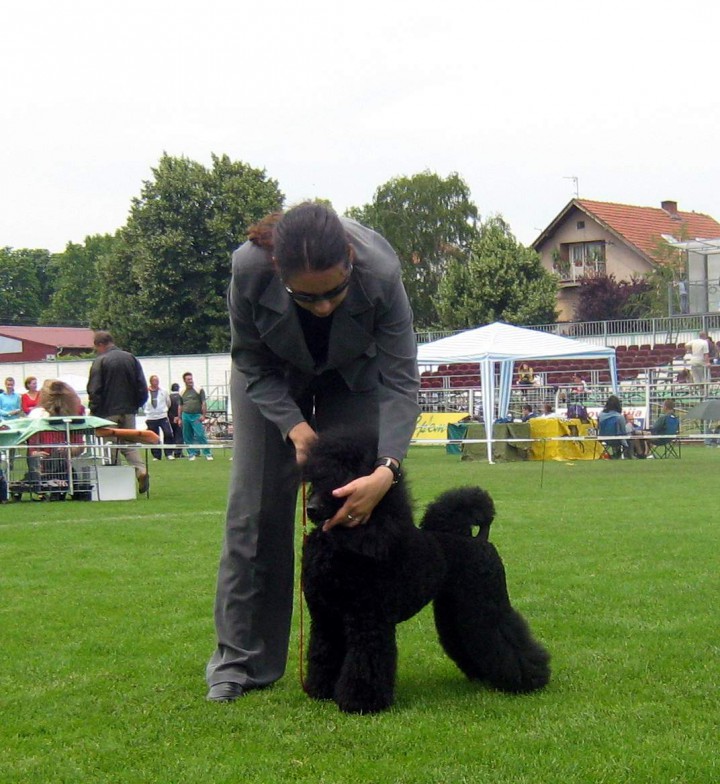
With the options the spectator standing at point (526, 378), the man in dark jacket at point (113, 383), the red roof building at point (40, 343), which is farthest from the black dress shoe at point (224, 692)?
the red roof building at point (40, 343)

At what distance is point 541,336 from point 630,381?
8.98 meters

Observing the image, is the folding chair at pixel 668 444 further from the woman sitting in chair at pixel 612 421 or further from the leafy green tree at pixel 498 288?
the leafy green tree at pixel 498 288

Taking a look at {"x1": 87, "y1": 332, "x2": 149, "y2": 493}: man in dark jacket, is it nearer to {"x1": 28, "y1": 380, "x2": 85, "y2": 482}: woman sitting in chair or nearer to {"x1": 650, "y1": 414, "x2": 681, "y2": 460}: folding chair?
{"x1": 28, "y1": 380, "x2": 85, "y2": 482}: woman sitting in chair

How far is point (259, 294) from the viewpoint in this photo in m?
4.02

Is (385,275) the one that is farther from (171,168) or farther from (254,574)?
(171,168)

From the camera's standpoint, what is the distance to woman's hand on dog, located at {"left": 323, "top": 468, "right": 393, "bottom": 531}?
12.4 feet

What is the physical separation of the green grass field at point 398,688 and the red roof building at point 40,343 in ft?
210

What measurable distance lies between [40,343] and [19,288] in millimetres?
32482

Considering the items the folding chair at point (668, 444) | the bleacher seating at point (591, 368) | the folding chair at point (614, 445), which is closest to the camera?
the folding chair at point (614, 445)

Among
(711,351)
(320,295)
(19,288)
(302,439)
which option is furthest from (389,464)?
(19,288)

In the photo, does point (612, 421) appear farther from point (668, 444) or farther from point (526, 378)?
point (526, 378)

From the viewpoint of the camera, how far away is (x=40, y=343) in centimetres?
7675

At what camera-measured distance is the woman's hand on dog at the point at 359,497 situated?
3770 mm

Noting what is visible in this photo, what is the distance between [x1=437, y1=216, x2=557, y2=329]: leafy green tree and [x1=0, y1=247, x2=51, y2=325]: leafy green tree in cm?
6293
